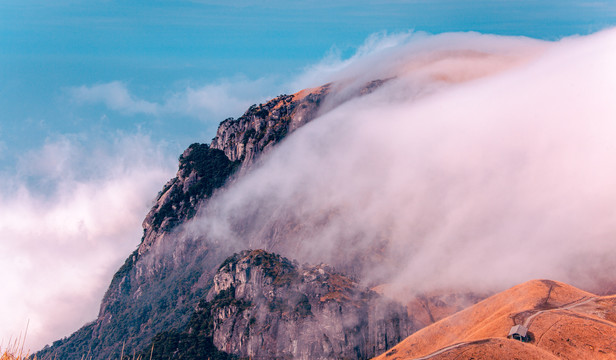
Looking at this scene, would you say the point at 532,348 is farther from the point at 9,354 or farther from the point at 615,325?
the point at 9,354

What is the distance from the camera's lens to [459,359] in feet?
612

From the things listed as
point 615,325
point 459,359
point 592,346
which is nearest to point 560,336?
point 592,346

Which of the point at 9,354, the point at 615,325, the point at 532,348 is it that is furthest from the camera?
the point at 615,325

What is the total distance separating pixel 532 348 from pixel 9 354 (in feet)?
527

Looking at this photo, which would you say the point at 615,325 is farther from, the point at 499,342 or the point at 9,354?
the point at 9,354

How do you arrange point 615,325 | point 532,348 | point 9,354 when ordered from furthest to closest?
1. point 615,325
2. point 532,348
3. point 9,354

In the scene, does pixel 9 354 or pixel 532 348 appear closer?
pixel 9 354

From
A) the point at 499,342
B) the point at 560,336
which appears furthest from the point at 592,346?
the point at 499,342

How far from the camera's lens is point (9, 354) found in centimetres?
7488

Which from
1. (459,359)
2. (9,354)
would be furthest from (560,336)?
(9,354)

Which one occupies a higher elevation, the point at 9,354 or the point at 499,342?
the point at 499,342

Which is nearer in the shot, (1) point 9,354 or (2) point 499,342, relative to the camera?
(1) point 9,354

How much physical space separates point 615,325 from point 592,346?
2050cm

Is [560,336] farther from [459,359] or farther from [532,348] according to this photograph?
[459,359]
